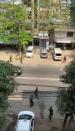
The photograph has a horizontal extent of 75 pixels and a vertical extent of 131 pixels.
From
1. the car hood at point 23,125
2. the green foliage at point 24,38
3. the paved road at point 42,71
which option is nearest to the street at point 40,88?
the paved road at point 42,71

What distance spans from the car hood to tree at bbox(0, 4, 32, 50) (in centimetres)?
2188

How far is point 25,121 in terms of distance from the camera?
1575 inches

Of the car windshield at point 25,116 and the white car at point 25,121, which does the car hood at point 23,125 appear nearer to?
the white car at point 25,121

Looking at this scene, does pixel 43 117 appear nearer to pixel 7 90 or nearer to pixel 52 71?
pixel 7 90

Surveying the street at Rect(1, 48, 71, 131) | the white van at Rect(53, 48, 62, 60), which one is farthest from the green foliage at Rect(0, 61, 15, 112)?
the white van at Rect(53, 48, 62, 60)

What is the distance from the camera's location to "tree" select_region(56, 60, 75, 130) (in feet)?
119

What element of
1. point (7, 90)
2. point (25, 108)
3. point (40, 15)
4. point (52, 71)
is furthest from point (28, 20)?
point (7, 90)

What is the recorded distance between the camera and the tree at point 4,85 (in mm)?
35719

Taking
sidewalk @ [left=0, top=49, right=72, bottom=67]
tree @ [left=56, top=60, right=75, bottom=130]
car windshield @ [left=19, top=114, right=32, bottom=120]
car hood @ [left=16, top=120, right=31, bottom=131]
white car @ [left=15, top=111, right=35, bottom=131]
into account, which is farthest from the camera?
sidewalk @ [left=0, top=49, right=72, bottom=67]

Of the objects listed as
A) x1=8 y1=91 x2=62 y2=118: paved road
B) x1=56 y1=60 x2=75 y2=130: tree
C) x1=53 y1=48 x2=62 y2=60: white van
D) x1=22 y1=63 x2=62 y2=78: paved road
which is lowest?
x1=8 y1=91 x2=62 y2=118: paved road

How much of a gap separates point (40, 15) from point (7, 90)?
1080 inches

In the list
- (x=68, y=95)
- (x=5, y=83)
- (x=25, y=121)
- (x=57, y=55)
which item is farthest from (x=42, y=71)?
(x=5, y=83)

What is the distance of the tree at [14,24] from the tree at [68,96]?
→ 2345 cm

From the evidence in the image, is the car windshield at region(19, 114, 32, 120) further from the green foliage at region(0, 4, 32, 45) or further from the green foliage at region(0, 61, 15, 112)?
the green foliage at region(0, 4, 32, 45)
